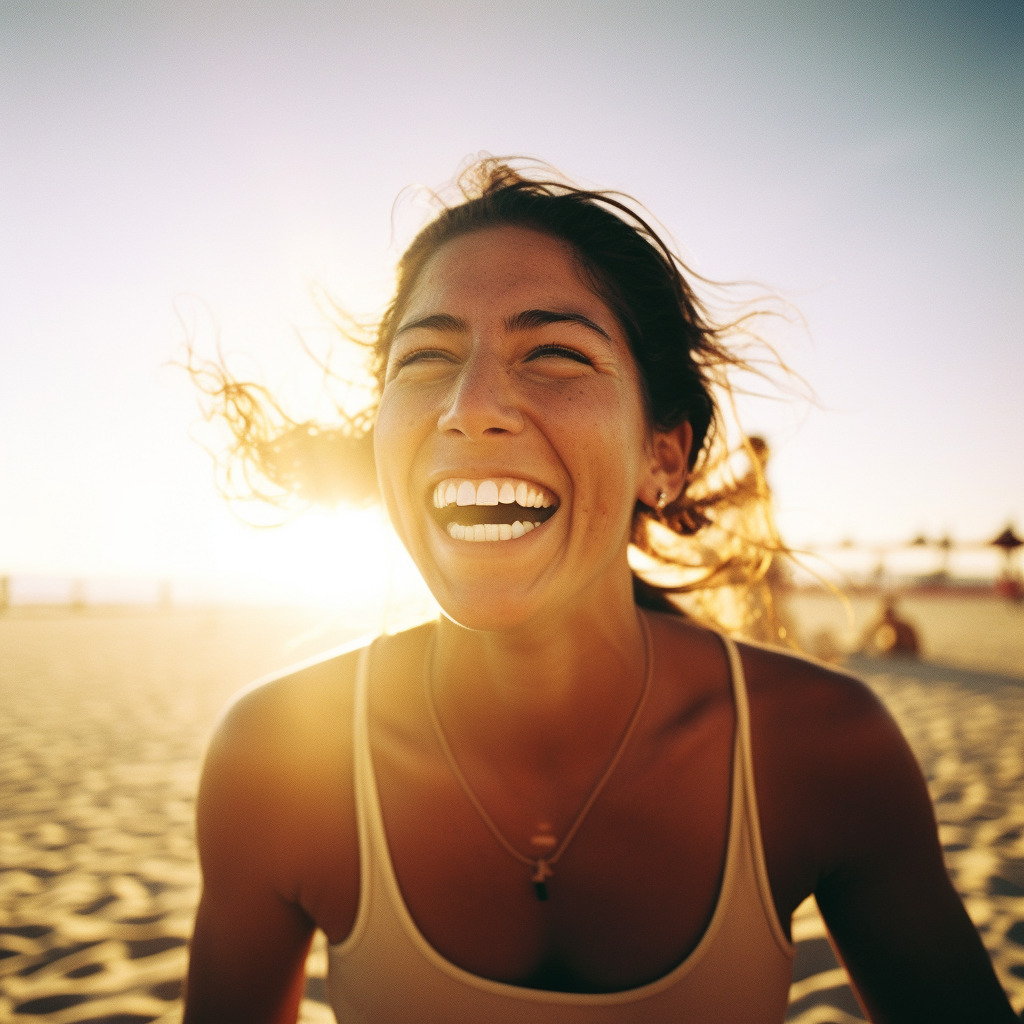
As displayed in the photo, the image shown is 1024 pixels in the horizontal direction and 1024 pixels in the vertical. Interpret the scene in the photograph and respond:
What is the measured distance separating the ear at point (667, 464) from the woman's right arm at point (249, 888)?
134 cm

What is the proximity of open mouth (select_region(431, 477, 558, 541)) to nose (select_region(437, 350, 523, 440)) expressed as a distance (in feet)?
0.43

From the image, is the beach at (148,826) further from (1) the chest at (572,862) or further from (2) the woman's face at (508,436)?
(2) the woman's face at (508,436)

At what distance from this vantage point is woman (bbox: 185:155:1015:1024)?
5.18 ft

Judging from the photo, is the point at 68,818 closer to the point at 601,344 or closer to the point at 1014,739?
the point at 601,344

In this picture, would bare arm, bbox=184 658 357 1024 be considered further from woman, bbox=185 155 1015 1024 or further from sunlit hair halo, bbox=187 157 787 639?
sunlit hair halo, bbox=187 157 787 639

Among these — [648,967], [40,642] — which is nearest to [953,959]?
[648,967]

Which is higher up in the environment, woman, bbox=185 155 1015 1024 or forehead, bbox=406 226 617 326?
forehead, bbox=406 226 617 326

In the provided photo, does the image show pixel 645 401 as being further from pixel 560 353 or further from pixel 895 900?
pixel 895 900

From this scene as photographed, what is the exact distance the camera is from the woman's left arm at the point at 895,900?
5.16 feet

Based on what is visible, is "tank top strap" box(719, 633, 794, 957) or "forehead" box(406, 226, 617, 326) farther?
"forehead" box(406, 226, 617, 326)

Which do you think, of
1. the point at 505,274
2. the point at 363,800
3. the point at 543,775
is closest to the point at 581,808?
the point at 543,775

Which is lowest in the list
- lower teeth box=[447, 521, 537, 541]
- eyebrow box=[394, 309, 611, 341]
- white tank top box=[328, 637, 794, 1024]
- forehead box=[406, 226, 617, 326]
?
white tank top box=[328, 637, 794, 1024]

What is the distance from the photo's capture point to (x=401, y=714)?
1.96 m

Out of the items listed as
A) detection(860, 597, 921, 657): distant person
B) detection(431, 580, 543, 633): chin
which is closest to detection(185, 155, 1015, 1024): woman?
detection(431, 580, 543, 633): chin
